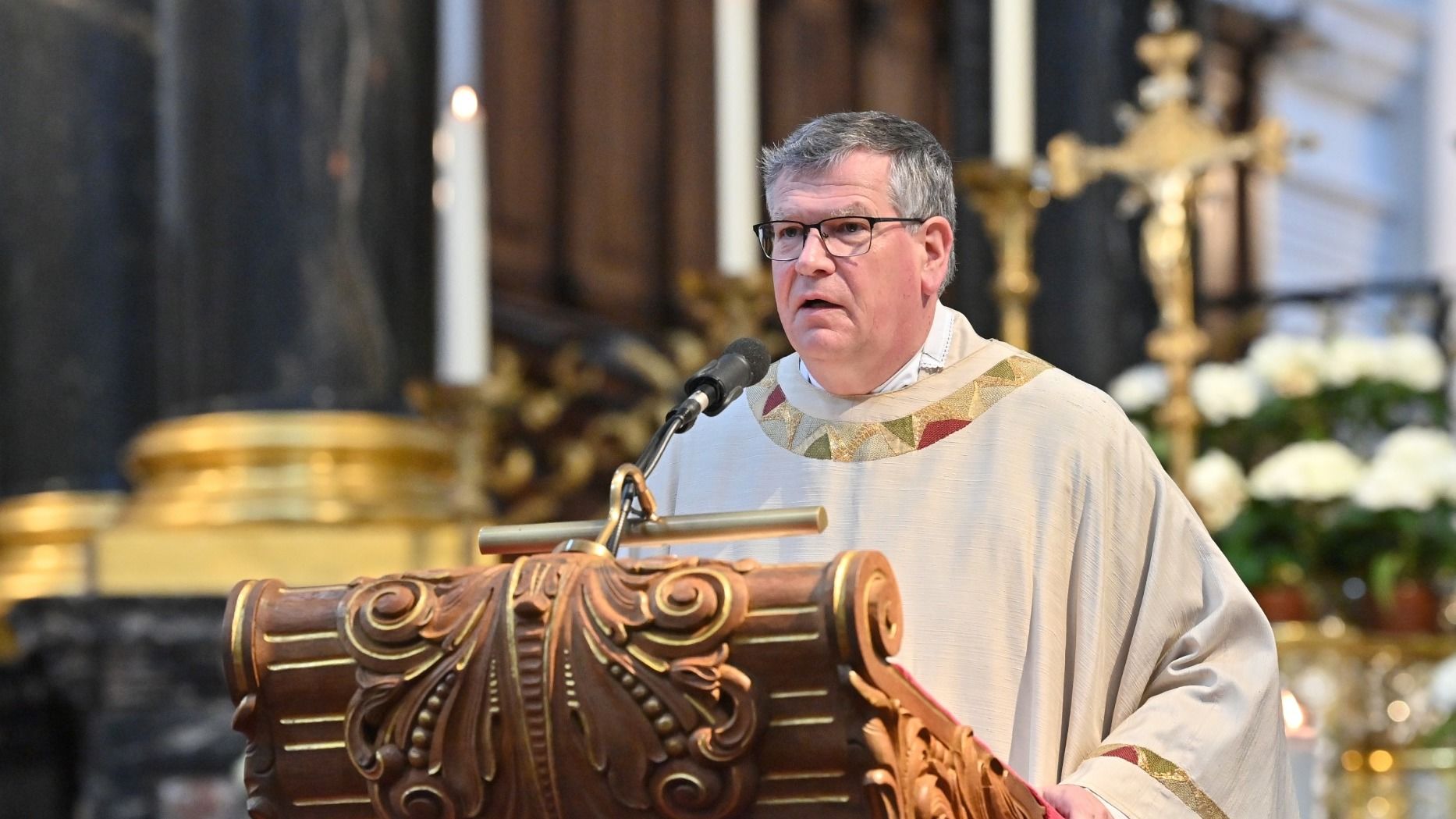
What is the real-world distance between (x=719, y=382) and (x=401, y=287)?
2.59 m

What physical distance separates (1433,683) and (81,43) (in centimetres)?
368

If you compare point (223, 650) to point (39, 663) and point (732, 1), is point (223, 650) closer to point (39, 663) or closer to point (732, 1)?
point (39, 663)

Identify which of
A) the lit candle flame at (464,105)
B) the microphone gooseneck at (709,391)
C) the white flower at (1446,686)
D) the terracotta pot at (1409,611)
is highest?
the lit candle flame at (464,105)

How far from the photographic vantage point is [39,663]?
502 centimetres

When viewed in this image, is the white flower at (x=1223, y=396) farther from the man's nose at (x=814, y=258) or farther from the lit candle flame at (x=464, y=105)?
the man's nose at (x=814, y=258)

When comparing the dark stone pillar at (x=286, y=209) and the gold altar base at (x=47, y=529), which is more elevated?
the dark stone pillar at (x=286, y=209)

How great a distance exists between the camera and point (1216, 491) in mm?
5082

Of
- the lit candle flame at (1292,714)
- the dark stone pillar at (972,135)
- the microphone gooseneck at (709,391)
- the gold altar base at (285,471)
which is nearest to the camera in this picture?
the microphone gooseneck at (709,391)

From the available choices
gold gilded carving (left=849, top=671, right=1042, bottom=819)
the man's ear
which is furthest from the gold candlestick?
gold gilded carving (left=849, top=671, right=1042, bottom=819)

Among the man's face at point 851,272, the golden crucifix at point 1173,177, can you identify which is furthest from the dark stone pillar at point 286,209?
the man's face at point 851,272

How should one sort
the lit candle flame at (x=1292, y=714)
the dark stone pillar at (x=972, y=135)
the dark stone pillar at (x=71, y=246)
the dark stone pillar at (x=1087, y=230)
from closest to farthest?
1. the lit candle flame at (x=1292, y=714)
2. the dark stone pillar at (x=71, y=246)
3. the dark stone pillar at (x=1087, y=230)
4. the dark stone pillar at (x=972, y=135)

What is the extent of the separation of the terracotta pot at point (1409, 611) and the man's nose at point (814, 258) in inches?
115

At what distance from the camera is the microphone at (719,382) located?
2.24 meters

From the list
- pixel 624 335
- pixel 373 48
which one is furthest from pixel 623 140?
pixel 373 48
